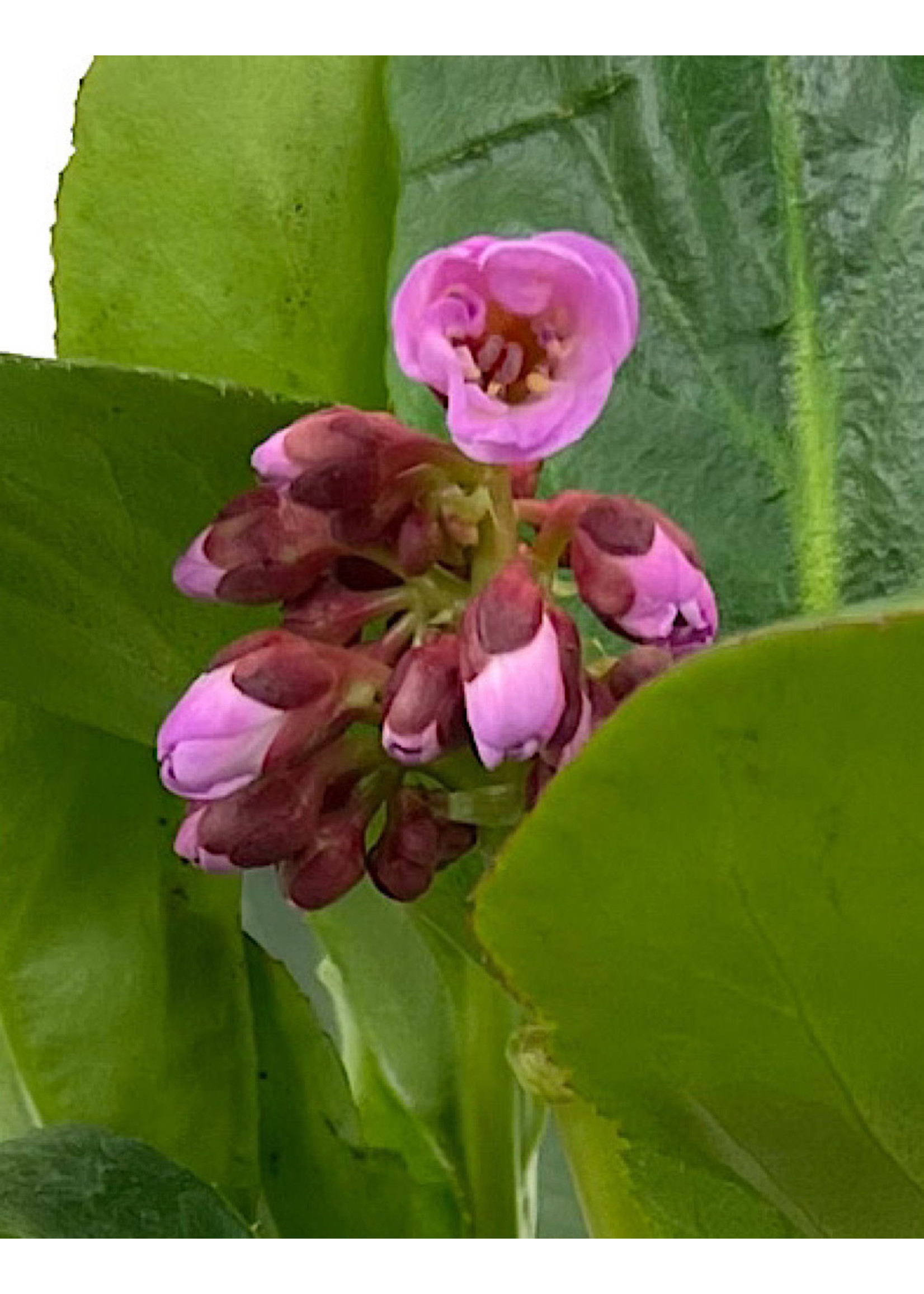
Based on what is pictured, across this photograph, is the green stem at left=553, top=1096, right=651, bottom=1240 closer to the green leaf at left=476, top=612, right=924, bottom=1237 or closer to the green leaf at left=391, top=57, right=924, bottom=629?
the green leaf at left=476, top=612, right=924, bottom=1237

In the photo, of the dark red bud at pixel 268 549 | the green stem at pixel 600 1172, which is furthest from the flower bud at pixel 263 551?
the green stem at pixel 600 1172

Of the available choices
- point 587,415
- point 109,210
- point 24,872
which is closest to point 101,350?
point 109,210

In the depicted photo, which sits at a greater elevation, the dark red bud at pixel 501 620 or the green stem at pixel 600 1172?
the dark red bud at pixel 501 620

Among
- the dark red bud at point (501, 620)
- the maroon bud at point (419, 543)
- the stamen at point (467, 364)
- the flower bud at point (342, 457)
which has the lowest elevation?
the dark red bud at point (501, 620)

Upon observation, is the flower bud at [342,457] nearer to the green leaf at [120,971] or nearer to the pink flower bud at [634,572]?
the pink flower bud at [634,572]

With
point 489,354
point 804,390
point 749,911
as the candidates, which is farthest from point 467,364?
point 804,390

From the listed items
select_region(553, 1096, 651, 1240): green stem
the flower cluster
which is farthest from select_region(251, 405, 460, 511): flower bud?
select_region(553, 1096, 651, 1240): green stem

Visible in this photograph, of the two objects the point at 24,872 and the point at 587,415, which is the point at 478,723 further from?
the point at 24,872
